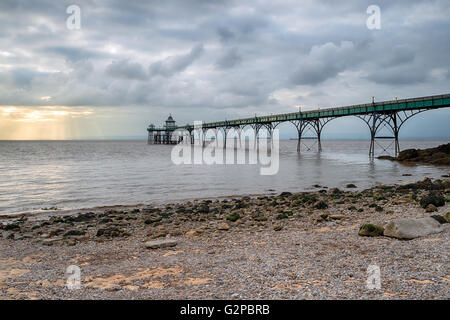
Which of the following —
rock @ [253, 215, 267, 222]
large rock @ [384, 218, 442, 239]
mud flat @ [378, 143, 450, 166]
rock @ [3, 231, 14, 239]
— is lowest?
rock @ [3, 231, 14, 239]

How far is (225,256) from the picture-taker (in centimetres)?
740

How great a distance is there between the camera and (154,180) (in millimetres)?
25531

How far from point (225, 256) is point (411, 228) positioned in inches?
193

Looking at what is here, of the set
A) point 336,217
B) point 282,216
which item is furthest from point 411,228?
point 282,216

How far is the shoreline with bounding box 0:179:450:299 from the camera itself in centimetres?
531

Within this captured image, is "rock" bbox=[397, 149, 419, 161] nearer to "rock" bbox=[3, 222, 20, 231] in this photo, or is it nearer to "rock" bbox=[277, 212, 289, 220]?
"rock" bbox=[277, 212, 289, 220]

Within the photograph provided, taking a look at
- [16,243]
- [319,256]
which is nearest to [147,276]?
[319,256]

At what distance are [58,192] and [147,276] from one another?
16598mm

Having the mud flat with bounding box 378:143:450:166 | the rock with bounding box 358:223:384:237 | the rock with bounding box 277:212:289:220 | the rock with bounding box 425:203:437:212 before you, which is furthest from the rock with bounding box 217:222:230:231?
the mud flat with bounding box 378:143:450:166

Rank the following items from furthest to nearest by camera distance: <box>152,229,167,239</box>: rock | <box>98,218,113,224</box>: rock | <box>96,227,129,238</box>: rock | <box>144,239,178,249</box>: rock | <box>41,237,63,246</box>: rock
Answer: <box>98,218,113,224</box>: rock
<box>96,227,129,238</box>: rock
<box>152,229,167,239</box>: rock
<box>41,237,63,246</box>: rock
<box>144,239,178,249</box>: rock

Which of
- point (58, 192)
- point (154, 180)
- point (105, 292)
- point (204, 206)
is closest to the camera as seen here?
point (105, 292)

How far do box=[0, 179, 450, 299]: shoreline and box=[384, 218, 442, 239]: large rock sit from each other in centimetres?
19

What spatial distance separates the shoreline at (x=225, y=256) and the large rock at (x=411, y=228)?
0.19 metres
